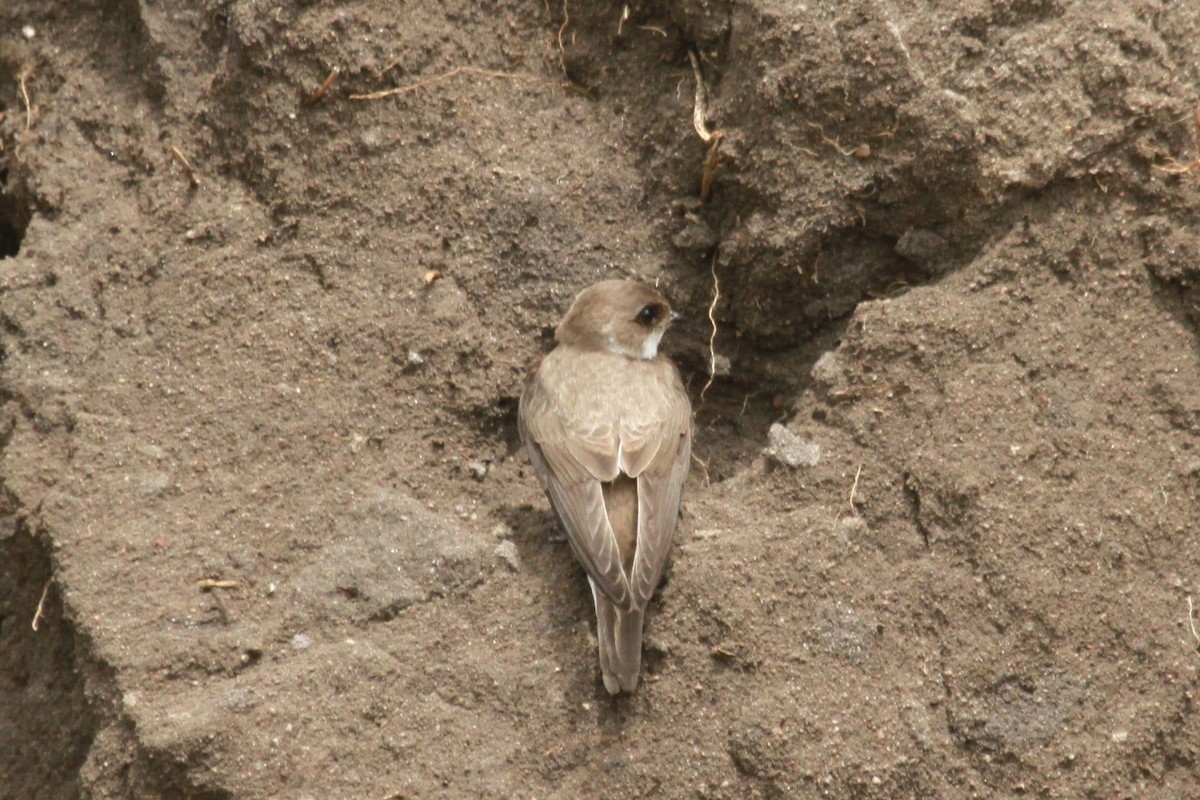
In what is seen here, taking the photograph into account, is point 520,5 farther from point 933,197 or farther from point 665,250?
point 933,197

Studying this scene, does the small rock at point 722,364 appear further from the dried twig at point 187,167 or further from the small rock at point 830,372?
the dried twig at point 187,167

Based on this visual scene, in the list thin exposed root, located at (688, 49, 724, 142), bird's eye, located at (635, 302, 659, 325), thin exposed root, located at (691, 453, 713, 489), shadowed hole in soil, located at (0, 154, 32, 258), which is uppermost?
thin exposed root, located at (688, 49, 724, 142)

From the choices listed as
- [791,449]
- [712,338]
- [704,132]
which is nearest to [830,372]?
[791,449]

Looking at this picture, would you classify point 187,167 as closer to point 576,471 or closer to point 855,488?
point 576,471

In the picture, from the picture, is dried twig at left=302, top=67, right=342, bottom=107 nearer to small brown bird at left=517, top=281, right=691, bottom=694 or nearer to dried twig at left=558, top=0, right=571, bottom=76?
dried twig at left=558, top=0, right=571, bottom=76

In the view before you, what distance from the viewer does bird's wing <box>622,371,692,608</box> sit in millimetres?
4172

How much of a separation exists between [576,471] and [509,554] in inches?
13.4

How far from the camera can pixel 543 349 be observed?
16.6 ft

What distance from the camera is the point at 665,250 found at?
5.07m

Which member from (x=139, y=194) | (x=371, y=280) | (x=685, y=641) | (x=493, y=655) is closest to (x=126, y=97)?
(x=139, y=194)

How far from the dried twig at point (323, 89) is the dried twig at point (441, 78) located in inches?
3.3

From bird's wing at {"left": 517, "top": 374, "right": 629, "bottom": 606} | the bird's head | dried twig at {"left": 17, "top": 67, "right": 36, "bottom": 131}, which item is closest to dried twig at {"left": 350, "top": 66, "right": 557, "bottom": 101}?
the bird's head

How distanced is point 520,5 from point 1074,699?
300 cm

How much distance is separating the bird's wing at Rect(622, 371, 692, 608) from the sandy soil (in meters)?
0.12
